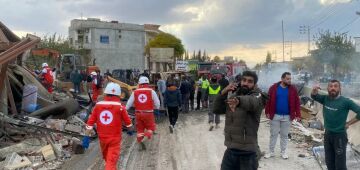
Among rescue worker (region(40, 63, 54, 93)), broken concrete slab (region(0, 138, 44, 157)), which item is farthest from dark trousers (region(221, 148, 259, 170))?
rescue worker (region(40, 63, 54, 93))

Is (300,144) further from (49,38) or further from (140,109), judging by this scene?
(49,38)

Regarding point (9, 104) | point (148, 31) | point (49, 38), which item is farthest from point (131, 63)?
point (9, 104)

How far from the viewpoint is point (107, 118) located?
7926 millimetres

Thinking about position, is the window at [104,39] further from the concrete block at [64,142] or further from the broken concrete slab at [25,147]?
the broken concrete slab at [25,147]

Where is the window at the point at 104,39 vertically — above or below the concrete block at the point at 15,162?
above

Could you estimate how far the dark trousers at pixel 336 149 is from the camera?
7418 millimetres

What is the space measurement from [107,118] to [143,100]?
354 cm

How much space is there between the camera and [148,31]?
Answer: 9462 cm

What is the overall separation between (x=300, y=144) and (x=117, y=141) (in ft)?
18.6

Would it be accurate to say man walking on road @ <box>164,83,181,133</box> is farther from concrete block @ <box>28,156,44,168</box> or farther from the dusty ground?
concrete block @ <box>28,156,44,168</box>

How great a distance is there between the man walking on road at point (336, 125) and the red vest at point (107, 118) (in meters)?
3.42

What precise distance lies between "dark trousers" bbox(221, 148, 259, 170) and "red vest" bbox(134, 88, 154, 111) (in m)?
5.97

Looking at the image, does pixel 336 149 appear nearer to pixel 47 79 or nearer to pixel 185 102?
pixel 185 102

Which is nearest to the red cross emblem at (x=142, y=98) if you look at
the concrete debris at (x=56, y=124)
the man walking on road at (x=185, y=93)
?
the concrete debris at (x=56, y=124)
